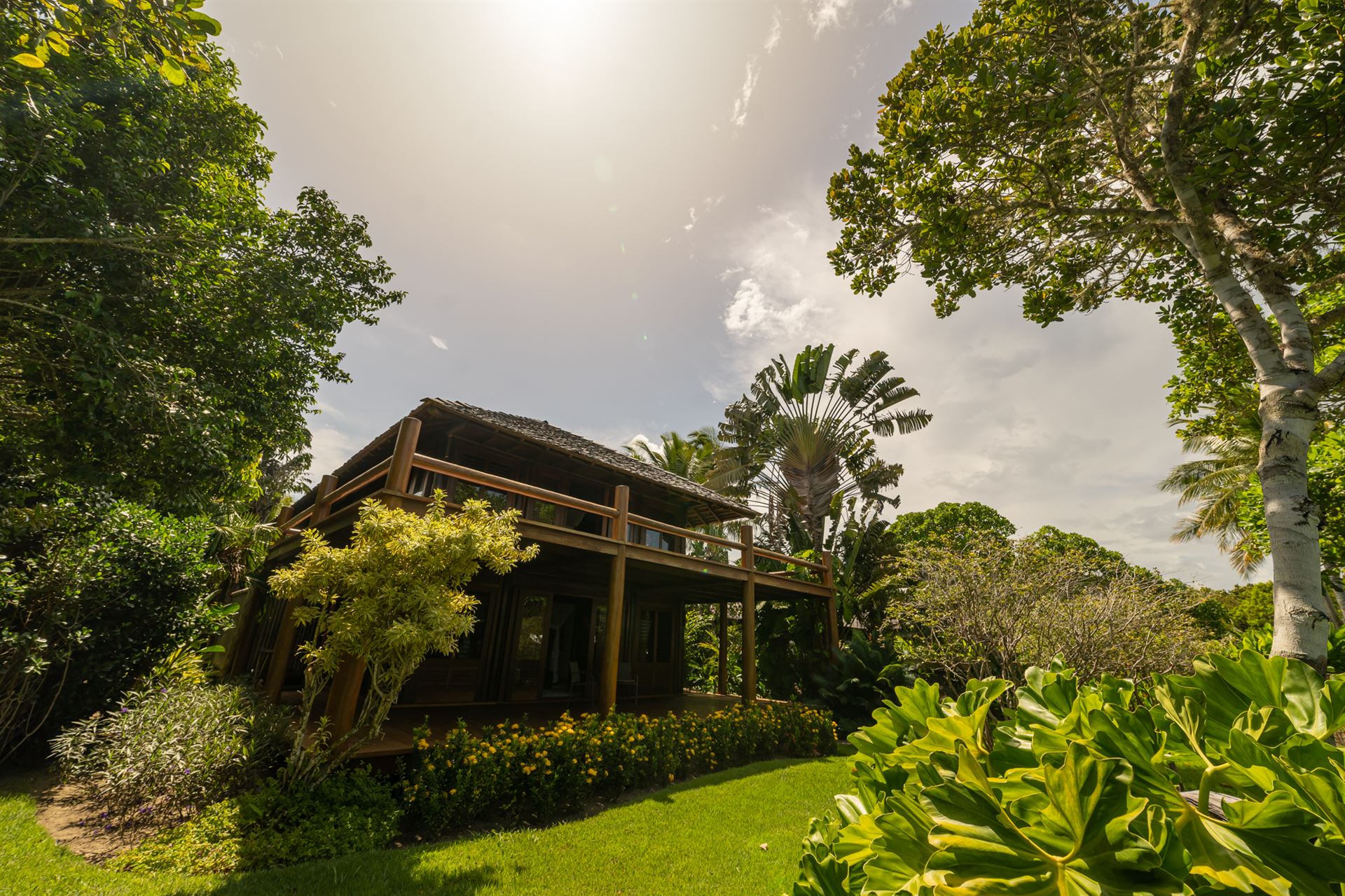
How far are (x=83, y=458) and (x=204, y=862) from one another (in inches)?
297

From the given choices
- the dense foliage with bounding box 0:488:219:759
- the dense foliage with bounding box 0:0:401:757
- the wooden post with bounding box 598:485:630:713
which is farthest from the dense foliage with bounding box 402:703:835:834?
the dense foliage with bounding box 0:0:401:757

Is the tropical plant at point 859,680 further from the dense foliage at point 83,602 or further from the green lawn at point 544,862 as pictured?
the dense foliage at point 83,602

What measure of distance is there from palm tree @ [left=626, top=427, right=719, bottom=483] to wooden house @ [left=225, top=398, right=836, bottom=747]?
981 centimetres

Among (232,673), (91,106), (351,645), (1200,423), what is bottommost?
(232,673)

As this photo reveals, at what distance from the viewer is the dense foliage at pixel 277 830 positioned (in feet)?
16.6

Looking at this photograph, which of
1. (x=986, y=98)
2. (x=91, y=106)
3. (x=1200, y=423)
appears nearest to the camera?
(x=986, y=98)

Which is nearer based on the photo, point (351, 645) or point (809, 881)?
point (809, 881)

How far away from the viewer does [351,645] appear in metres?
6.14

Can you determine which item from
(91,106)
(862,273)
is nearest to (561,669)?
(862,273)

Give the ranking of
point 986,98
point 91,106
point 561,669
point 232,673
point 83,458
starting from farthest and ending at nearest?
point 561,669, point 232,673, point 83,458, point 91,106, point 986,98

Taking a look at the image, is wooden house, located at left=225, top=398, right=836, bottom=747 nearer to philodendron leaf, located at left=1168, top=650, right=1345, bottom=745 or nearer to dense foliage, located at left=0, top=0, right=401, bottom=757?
dense foliage, located at left=0, top=0, right=401, bottom=757

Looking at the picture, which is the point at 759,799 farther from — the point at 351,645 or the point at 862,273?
the point at 862,273

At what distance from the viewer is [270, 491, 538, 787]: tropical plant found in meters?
6.08

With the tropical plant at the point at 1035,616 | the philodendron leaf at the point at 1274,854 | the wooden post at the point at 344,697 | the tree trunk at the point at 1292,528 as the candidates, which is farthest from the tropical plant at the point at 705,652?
the philodendron leaf at the point at 1274,854
